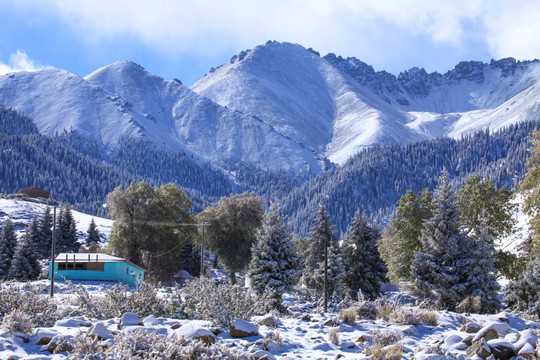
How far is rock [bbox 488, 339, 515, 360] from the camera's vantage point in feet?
29.9

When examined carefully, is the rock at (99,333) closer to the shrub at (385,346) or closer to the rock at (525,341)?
the shrub at (385,346)

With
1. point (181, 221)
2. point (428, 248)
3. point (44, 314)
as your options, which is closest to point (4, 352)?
point (44, 314)

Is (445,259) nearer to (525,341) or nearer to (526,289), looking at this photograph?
(526,289)

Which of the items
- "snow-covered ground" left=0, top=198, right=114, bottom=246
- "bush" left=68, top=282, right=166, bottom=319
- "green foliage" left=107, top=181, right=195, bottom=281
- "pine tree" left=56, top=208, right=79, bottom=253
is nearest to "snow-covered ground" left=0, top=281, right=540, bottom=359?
"bush" left=68, top=282, right=166, bottom=319

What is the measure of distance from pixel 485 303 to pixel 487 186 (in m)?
9.94

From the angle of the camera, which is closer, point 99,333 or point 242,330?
point 99,333

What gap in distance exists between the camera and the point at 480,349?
30.5 ft

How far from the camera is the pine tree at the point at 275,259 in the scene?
3055 cm

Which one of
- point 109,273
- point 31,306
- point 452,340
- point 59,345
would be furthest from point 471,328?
point 109,273

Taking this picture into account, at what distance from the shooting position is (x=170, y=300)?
1458cm

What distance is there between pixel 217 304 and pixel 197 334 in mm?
2411

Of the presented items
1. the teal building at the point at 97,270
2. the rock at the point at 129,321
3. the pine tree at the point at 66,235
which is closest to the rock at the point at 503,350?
the rock at the point at 129,321

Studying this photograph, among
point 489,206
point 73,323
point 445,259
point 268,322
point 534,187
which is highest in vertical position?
point 489,206

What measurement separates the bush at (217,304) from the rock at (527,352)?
247 inches
